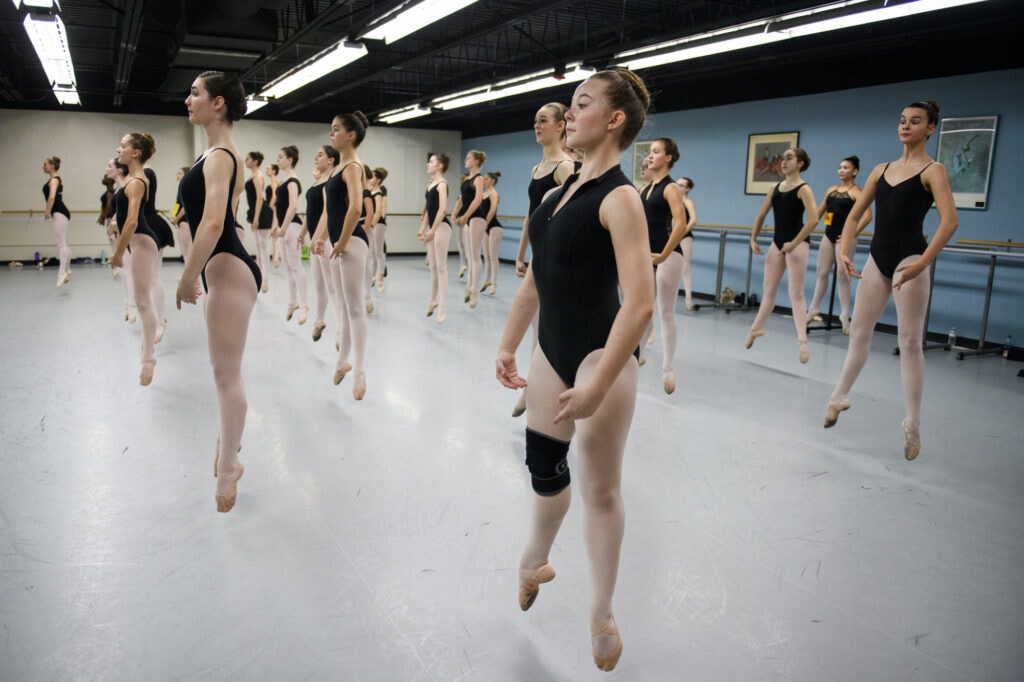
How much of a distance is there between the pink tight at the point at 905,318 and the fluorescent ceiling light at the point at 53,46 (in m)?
7.89

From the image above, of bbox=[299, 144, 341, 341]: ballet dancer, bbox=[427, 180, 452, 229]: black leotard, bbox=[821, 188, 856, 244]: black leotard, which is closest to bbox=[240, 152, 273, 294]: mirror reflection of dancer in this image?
bbox=[427, 180, 452, 229]: black leotard

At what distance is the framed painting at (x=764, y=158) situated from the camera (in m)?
10.3

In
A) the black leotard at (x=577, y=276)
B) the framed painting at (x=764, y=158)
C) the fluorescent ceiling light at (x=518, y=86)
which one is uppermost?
the fluorescent ceiling light at (x=518, y=86)

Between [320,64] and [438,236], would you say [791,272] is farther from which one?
[320,64]

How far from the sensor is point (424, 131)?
63.4 ft

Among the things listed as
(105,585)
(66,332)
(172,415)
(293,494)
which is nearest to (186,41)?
(66,332)

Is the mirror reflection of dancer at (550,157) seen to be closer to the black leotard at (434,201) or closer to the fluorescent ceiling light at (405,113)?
the black leotard at (434,201)

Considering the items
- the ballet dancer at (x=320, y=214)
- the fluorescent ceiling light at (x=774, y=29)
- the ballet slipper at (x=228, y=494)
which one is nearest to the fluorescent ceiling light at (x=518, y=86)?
the fluorescent ceiling light at (x=774, y=29)

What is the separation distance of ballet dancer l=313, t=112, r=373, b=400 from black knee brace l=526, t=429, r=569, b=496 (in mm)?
2868

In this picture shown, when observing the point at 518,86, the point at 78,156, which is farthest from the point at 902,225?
the point at 78,156

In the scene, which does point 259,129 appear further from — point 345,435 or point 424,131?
point 345,435

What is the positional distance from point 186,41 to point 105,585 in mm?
8511

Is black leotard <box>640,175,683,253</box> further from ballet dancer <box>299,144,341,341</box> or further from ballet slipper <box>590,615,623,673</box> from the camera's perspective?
ballet slipper <box>590,615,623,673</box>

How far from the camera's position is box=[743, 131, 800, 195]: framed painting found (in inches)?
407
